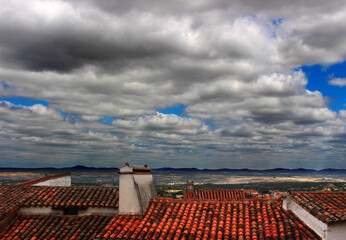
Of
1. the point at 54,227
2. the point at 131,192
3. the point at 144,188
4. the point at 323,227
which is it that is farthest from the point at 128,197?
the point at 323,227

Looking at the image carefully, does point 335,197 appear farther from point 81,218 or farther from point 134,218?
point 81,218

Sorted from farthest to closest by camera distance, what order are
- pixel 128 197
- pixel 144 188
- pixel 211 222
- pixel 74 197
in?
1. pixel 74 197
2. pixel 144 188
3. pixel 128 197
4. pixel 211 222

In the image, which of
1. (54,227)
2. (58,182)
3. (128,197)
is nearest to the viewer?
(128,197)

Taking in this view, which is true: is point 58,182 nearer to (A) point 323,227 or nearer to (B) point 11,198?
(B) point 11,198

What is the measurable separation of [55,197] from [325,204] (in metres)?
13.7

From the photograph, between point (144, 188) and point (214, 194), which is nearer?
point (144, 188)

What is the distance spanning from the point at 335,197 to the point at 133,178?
9012 millimetres

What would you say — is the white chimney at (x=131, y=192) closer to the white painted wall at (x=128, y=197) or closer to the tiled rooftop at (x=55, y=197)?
the white painted wall at (x=128, y=197)

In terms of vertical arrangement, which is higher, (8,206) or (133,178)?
(133,178)

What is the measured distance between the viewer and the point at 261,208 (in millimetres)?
13438

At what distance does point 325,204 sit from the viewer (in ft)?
38.6

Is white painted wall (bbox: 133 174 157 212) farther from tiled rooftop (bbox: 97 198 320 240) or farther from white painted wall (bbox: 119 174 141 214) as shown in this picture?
tiled rooftop (bbox: 97 198 320 240)

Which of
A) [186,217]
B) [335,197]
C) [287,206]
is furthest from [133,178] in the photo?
[335,197]

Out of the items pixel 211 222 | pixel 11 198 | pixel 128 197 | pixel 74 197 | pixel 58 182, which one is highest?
pixel 128 197
